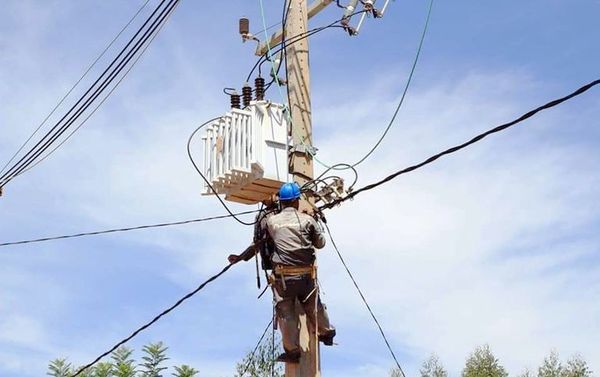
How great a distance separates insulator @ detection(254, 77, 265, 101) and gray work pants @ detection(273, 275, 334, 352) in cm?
234

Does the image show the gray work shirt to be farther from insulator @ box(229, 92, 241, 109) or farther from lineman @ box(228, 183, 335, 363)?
insulator @ box(229, 92, 241, 109)

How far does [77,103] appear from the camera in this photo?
11.4 meters

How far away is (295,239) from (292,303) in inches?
20.8

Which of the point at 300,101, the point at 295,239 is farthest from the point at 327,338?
the point at 300,101

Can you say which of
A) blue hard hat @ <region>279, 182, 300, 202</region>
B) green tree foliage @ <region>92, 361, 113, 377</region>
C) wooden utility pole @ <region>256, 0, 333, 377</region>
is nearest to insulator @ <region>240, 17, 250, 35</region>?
wooden utility pole @ <region>256, 0, 333, 377</region>

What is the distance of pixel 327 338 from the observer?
7.78 m

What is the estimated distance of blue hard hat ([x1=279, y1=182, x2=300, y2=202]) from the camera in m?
7.98

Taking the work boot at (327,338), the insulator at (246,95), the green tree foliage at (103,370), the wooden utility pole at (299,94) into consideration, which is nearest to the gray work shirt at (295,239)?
the wooden utility pole at (299,94)

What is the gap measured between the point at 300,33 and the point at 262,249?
2352mm

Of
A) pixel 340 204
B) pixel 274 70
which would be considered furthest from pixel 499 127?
pixel 274 70

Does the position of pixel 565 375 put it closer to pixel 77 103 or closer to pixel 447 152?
pixel 77 103

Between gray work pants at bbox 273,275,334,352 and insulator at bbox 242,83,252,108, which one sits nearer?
gray work pants at bbox 273,275,334,352

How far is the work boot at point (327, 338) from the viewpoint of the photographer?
7754 mm

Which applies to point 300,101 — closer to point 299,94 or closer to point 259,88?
point 299,94
